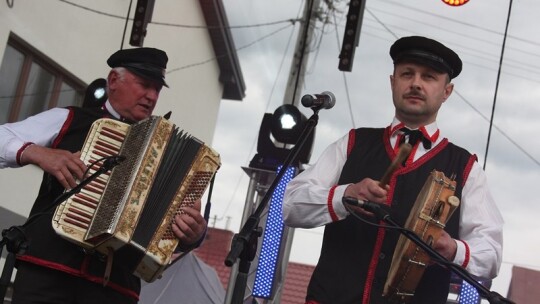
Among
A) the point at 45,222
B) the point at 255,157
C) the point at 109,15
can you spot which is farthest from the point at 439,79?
the point at 109,15

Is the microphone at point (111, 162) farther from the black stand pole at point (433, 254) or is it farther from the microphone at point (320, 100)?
the black stand pole at point (433, 254)

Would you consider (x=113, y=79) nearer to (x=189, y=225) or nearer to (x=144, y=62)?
(x=144, y=62)

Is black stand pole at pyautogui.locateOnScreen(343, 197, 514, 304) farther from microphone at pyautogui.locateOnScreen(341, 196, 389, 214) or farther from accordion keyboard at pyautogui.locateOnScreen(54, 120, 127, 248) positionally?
accordion keyboard at pyautogui.locateOnScreen(54, 120, 127, 248)

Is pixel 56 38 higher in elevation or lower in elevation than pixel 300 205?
higher

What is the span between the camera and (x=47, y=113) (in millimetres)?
3578

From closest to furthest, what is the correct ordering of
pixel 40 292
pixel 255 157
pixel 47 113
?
1. pixel 40 292
2. pixel 47 113
3. pixel 255 157

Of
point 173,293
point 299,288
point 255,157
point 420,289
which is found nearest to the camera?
point 420,289

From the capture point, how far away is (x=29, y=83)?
10.4 meters

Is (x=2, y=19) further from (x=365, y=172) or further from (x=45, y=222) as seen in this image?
(x=365, y=172)

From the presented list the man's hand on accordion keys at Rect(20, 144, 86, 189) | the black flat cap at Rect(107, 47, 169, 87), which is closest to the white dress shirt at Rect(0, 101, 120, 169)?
the man's hand on accordion keys at Rect(20, 144, 86, 189)

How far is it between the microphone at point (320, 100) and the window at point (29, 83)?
719cm

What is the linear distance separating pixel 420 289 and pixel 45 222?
155 cm

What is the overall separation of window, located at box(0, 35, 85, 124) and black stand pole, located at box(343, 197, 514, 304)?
7853mm

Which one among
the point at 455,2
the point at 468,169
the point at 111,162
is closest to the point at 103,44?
the point at 455,2
